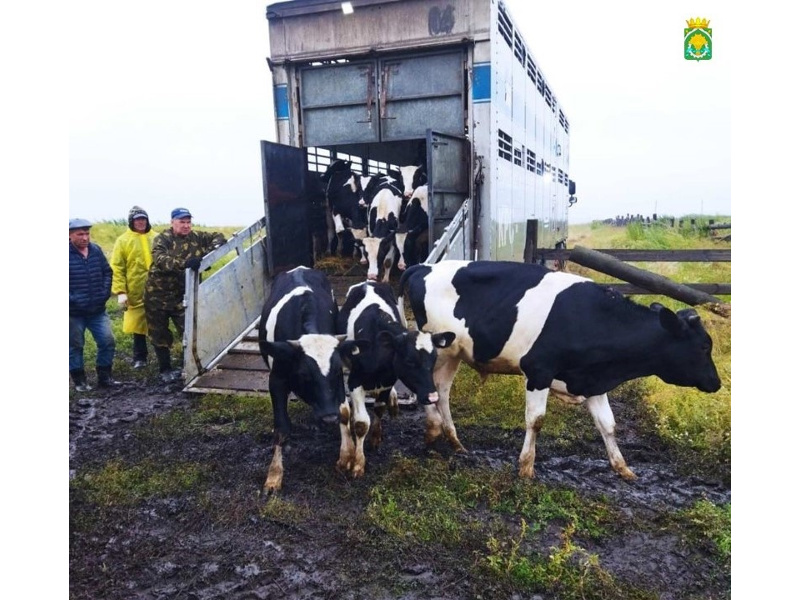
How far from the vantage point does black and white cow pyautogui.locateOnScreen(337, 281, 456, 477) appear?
183 inches

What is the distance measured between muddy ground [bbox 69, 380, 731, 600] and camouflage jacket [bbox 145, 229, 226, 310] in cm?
210

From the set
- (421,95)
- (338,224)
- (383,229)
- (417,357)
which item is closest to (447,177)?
(383,229)

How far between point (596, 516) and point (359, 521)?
5.18 ft

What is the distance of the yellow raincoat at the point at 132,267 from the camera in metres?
7.44

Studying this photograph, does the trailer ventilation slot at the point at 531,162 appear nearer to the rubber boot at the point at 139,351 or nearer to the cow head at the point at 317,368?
the rubber boot at the point at 139,351

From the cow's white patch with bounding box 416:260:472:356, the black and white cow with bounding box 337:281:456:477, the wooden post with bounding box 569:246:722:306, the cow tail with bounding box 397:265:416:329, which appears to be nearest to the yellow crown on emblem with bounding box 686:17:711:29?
the cow's white patch with bounding box 416:260:472:356

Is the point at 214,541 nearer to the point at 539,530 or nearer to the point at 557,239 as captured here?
the point at 539,530

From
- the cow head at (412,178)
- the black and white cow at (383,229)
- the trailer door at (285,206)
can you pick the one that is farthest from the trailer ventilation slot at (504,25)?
the trailer door at (285,206)

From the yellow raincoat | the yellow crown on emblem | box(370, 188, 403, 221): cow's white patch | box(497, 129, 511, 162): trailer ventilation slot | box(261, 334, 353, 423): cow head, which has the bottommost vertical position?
box(261, 334, 353, 423): cow head

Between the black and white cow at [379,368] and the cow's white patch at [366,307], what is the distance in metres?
0.02

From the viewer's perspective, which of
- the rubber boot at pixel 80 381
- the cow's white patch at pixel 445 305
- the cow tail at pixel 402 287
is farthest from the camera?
the rubber boot at pixel 80 381

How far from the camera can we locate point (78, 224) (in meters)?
6.46

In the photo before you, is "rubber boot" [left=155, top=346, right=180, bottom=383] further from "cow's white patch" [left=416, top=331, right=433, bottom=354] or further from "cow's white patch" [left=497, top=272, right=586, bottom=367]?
"cow's white patch" [left=497, top=272, right=586, bottom=367]

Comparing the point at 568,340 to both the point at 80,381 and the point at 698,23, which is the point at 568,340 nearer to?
the point at 698,23
